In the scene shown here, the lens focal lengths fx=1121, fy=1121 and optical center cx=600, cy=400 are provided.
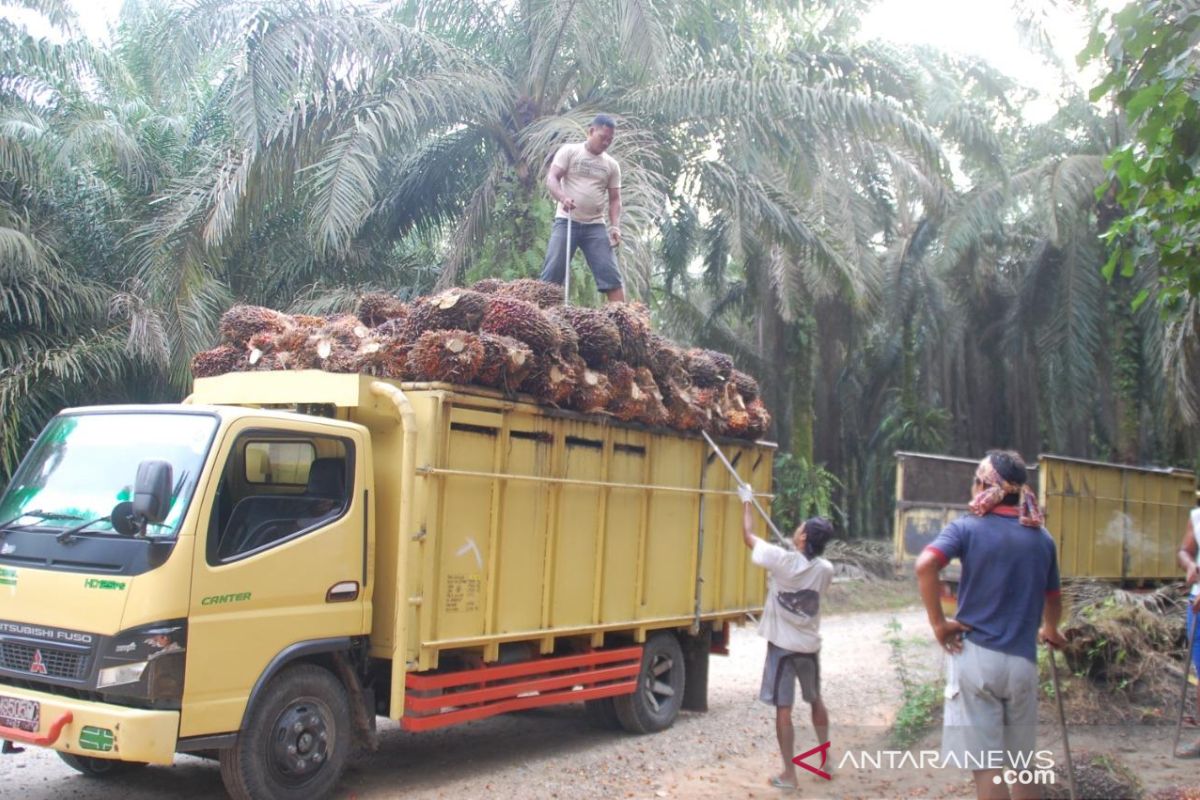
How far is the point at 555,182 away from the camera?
9.39 m

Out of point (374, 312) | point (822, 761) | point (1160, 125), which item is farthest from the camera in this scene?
point (374, 312)

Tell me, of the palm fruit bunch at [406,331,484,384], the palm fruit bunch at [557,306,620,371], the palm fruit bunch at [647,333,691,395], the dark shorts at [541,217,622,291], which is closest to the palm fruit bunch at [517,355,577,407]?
the palm fruit bunch at [557,306,620,371]

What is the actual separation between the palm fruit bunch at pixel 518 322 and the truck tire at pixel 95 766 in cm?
331

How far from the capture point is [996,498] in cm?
480

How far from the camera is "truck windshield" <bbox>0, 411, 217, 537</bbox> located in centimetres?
557

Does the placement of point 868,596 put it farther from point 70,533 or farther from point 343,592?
point 70,533

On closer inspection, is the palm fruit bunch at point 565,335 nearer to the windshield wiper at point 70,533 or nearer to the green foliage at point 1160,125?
the windshield wiper at point 70,533

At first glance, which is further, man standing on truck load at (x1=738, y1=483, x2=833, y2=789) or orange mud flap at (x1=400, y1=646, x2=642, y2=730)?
man standing on truck load at (x1=738, y1=483, x2=833, y2=789)

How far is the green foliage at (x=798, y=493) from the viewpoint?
19.3m

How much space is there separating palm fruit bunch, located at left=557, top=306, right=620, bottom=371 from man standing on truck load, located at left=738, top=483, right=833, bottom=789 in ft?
5.71

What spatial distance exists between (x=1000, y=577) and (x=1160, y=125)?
2.75 meters

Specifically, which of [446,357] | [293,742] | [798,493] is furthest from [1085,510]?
[293,742]

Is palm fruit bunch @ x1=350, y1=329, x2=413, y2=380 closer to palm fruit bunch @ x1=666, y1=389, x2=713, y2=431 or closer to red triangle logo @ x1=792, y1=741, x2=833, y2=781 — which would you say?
palm fruit bunch @ x1=666, y1=389, x2=713, y2=431

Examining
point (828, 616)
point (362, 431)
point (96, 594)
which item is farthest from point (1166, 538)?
point (96, 594)
